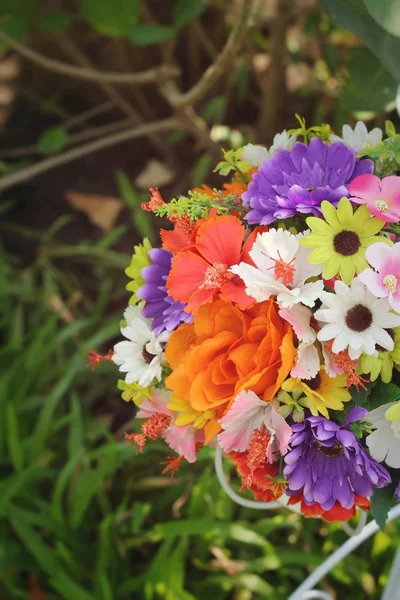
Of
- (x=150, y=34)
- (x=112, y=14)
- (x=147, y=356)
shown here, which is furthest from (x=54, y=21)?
(x=147, y=356)

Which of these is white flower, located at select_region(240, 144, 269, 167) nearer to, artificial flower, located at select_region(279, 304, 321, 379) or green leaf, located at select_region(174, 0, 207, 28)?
artificial flower, located at select_region(279, 304, 321, 379)

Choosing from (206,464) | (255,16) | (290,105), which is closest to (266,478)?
(206,464)

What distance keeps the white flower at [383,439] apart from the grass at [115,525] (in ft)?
1.66

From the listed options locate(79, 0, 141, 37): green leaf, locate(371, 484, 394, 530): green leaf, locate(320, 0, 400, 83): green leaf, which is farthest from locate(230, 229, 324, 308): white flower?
locate(79, 0, 141, 37): green leaf

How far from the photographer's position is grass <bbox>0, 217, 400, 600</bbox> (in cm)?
102

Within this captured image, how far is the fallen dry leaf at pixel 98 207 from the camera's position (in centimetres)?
172

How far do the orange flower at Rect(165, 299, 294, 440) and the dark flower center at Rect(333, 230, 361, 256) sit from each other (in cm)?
7

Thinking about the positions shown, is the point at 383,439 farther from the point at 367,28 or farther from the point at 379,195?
the point at 367,28

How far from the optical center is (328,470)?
51 cm

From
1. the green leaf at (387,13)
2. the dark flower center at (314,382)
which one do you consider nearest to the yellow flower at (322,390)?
the dark flower center at (314,382)

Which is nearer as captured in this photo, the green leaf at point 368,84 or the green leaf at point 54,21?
the green leaf at point 368,84

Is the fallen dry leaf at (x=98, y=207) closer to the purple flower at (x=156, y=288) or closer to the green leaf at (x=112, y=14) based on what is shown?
the green leaf at (x=112, y=14)

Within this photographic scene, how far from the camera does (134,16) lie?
1236mm

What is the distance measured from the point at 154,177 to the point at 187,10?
26.5 inches
